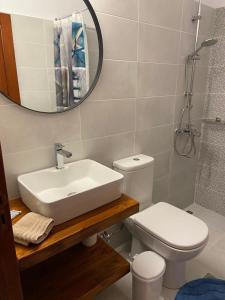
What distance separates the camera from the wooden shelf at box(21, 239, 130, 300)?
1.12 metres

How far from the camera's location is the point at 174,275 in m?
1.55

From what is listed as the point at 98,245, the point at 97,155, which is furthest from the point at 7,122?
the point at 98,245

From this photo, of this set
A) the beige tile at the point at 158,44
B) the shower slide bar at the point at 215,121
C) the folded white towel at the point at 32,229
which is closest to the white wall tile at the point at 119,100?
the beige tile at the point at 158,44

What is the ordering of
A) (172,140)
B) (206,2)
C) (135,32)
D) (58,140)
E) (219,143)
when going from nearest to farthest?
(58,140), (135,32), (206,2), (172,140), (219,143)

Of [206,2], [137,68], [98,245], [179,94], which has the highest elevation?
[206,2]

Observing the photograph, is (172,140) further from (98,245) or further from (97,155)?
(98,245)

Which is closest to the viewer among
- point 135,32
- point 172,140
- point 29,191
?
point 29,191

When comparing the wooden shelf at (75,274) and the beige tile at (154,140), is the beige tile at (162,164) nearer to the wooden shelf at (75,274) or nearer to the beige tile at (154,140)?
the beige tile at (154,140)

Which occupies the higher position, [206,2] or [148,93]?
[206,2]

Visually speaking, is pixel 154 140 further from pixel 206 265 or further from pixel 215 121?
pixel 206 265

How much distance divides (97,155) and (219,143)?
1.36 m

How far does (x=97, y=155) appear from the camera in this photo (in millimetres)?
1553

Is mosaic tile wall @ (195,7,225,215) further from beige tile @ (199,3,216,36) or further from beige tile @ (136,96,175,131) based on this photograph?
beige tile @ (136,96,175,131)

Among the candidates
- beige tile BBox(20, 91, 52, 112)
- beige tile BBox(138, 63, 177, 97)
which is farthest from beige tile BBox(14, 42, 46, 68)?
beige tile BBox(138, 63, 177, 97)
